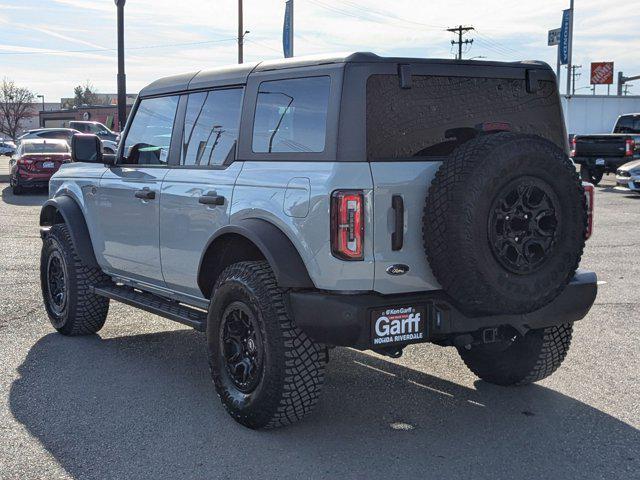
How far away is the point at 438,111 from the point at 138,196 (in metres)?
2.34

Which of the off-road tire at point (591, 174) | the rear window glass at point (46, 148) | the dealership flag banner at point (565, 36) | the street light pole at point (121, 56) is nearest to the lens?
the street light pole at point (121, 56)

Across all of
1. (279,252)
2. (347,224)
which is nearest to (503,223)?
(347,224)

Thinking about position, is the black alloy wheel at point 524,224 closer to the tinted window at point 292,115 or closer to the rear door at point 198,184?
the tinted window at point 292,115

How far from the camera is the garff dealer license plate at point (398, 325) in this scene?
13.0 feet

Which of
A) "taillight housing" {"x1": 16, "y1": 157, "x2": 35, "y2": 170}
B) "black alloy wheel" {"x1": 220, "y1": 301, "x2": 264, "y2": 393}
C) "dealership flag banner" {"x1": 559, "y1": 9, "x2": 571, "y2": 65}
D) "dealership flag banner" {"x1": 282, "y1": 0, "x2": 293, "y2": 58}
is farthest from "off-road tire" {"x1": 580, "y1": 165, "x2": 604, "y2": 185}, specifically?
"dealership flag banner" {"x1": 559, "y1": 9, "x2": 571, "y2": 65}

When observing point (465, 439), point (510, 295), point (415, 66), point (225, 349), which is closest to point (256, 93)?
point (415, 66)

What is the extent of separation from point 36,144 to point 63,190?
17.0 m

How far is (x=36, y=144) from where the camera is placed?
74.6 ft

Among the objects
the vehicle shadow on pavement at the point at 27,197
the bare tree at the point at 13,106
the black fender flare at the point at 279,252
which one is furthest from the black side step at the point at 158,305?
the bare tree at the point at 13,106

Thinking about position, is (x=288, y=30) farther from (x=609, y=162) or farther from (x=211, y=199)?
(x=211, y=199)

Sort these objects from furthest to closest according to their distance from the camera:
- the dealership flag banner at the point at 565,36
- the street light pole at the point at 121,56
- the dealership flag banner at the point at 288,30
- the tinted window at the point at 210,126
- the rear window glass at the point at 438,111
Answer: the dealership flag banner at the point at 565,36
the dealership flag banner at the point at 288,30
the street light pole at the point at 121,56
the tinted window at the point at 210,126
the rear window glass at the point at 438,111

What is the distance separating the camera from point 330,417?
4.70 m

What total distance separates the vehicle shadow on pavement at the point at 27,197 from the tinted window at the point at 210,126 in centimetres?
1463

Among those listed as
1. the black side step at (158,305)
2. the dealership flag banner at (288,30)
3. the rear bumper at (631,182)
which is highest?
the dealership flag banner at (288,30)
